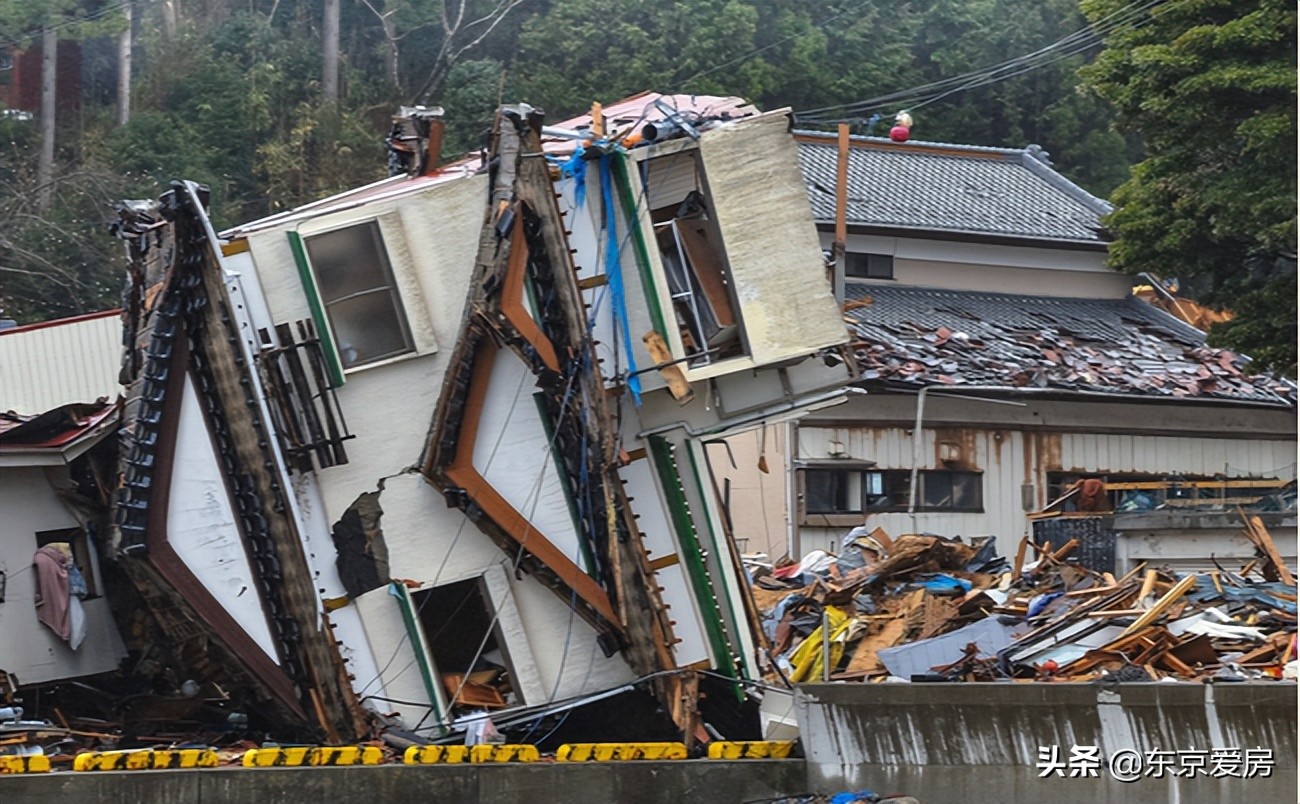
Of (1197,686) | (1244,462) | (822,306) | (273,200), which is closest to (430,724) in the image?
(822,306)

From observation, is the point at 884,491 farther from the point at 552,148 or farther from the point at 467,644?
the point at 552,148

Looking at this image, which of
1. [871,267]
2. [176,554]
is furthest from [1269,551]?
[871,267]

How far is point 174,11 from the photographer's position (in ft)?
159

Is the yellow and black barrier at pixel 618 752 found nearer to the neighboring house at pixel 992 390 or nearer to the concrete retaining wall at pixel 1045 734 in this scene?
the concrete retaining wall at pixel 1045 734

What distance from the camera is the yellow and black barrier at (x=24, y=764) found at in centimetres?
1160

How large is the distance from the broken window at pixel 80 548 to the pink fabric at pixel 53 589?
0.53 m

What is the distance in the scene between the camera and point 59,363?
59.3ft

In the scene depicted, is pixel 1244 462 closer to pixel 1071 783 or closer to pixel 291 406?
pixel 1071 783

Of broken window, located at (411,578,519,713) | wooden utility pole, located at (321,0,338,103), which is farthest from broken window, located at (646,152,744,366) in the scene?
wooden utility pole, located at (321,0,338,103)

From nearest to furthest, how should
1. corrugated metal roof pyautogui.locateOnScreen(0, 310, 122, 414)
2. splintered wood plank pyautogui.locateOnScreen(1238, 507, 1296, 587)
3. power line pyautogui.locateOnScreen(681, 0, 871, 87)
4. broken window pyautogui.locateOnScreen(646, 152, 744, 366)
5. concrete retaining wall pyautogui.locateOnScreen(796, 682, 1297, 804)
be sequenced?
concrete retaining wall pyautogui.locateOnScreen(796, 682, 1297, 804), broken window pyautogui.locateOnScreen(646, 152, 744, 366), corrugated metal roof pyautogui.locateOnScreen(0, 310, 122, 414), splintered wood plank pyautogui.locateOnScreen(1238, 507, 1296, 587), power line pyautogui.locateOnScreen(681, 0, 871, 87)

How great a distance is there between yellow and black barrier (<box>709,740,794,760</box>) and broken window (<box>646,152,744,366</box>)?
3.62 metres

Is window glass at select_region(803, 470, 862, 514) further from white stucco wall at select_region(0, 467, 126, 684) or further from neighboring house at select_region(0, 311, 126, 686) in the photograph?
white stucco wall at select_region(0, 467, 126, 684)

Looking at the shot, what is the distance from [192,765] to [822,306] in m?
6.84

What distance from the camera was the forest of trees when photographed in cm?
2284
